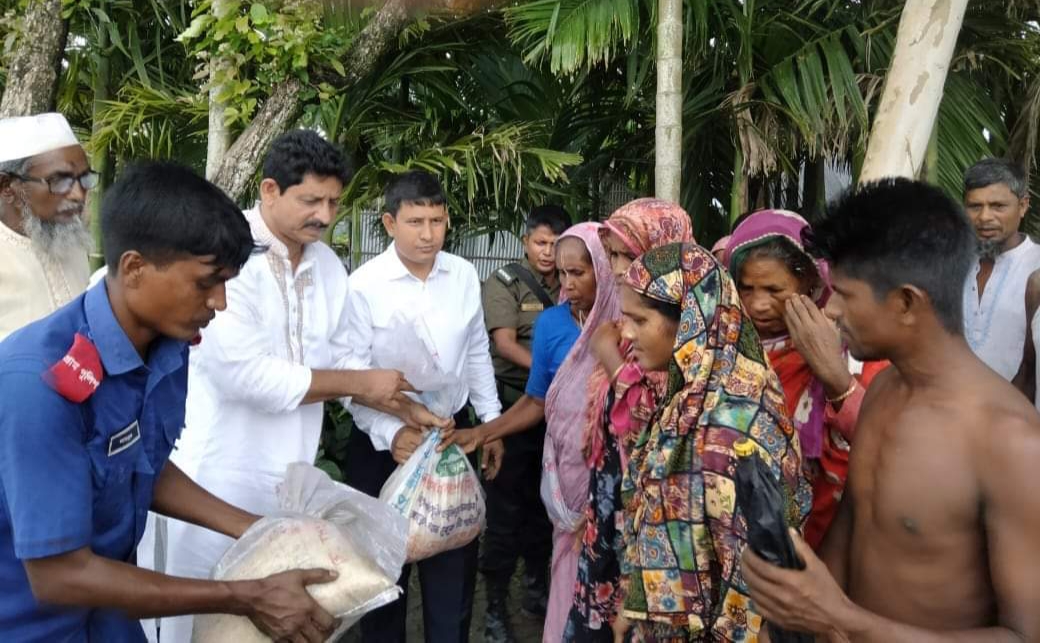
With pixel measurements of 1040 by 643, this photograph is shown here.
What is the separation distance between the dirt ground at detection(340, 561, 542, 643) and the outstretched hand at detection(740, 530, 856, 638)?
2.87 m

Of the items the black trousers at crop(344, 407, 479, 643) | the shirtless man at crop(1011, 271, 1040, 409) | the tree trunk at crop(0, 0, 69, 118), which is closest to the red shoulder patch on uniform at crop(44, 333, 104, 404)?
the black trousers at crop(344, 407, 479, 643)

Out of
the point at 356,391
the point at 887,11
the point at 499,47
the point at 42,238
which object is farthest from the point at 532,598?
the point at 887,11

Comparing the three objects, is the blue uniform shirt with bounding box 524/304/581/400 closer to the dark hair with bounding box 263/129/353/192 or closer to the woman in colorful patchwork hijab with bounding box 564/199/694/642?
the woman in colorful patchwork hijab with bounding box 564/199/694/642

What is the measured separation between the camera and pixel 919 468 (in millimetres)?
1619

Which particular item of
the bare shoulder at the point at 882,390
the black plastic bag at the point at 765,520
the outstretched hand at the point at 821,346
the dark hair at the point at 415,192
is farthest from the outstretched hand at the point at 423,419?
the black plastic bag at the point at 765,520

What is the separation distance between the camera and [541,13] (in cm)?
463

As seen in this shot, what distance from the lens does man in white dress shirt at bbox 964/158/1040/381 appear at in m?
3.58

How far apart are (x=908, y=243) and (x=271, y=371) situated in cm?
185

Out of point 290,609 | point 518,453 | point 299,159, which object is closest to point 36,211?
point 299,159

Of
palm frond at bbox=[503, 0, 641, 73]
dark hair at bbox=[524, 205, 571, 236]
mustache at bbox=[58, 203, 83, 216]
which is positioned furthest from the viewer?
dark hair at bbox=[524, 205, 571, 236]

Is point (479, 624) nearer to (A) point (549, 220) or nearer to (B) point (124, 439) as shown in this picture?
(A) point (549, 220)

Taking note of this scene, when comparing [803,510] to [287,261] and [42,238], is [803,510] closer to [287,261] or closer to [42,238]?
[287,261]

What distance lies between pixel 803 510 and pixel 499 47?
486cm

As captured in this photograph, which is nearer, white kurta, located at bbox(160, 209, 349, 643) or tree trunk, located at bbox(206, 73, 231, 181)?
white kurta, located at bbox(160, 209, 349, 643)
